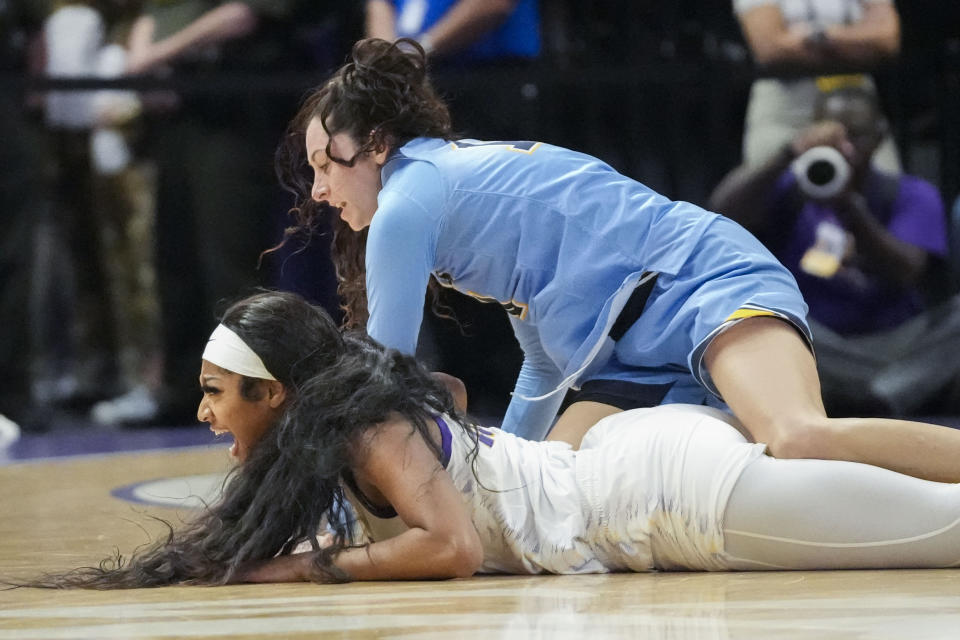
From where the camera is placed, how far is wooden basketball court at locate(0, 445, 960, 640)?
1946 millimetres

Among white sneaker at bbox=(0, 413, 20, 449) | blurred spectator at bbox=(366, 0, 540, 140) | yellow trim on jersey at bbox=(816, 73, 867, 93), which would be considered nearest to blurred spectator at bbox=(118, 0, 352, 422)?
blurred spectator at bbox=(366, 0, 540, 140)

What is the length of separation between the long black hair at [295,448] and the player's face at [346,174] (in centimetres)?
43

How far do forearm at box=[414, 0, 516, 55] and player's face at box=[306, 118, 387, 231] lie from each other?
288cm

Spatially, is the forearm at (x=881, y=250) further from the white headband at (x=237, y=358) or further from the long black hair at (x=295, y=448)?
the white headband at (x=237, y=358)

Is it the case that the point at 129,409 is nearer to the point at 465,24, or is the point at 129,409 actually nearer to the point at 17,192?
the point at 17,192

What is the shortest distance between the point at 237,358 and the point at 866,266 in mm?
3603

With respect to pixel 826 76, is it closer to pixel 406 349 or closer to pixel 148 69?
pixel 148 69

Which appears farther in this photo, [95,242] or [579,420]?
[95,242]

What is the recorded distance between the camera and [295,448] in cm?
240

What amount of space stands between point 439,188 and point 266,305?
0.49 metres

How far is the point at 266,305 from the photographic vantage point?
256cm

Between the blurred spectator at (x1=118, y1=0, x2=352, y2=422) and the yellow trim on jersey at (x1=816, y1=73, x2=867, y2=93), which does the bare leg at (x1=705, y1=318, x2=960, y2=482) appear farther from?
the blurred spectator at (x1=118, y1=0, x2=352, y2=422)

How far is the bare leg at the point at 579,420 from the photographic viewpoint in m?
2.95

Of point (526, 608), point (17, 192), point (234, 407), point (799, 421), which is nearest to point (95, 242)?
point (17, 192)
